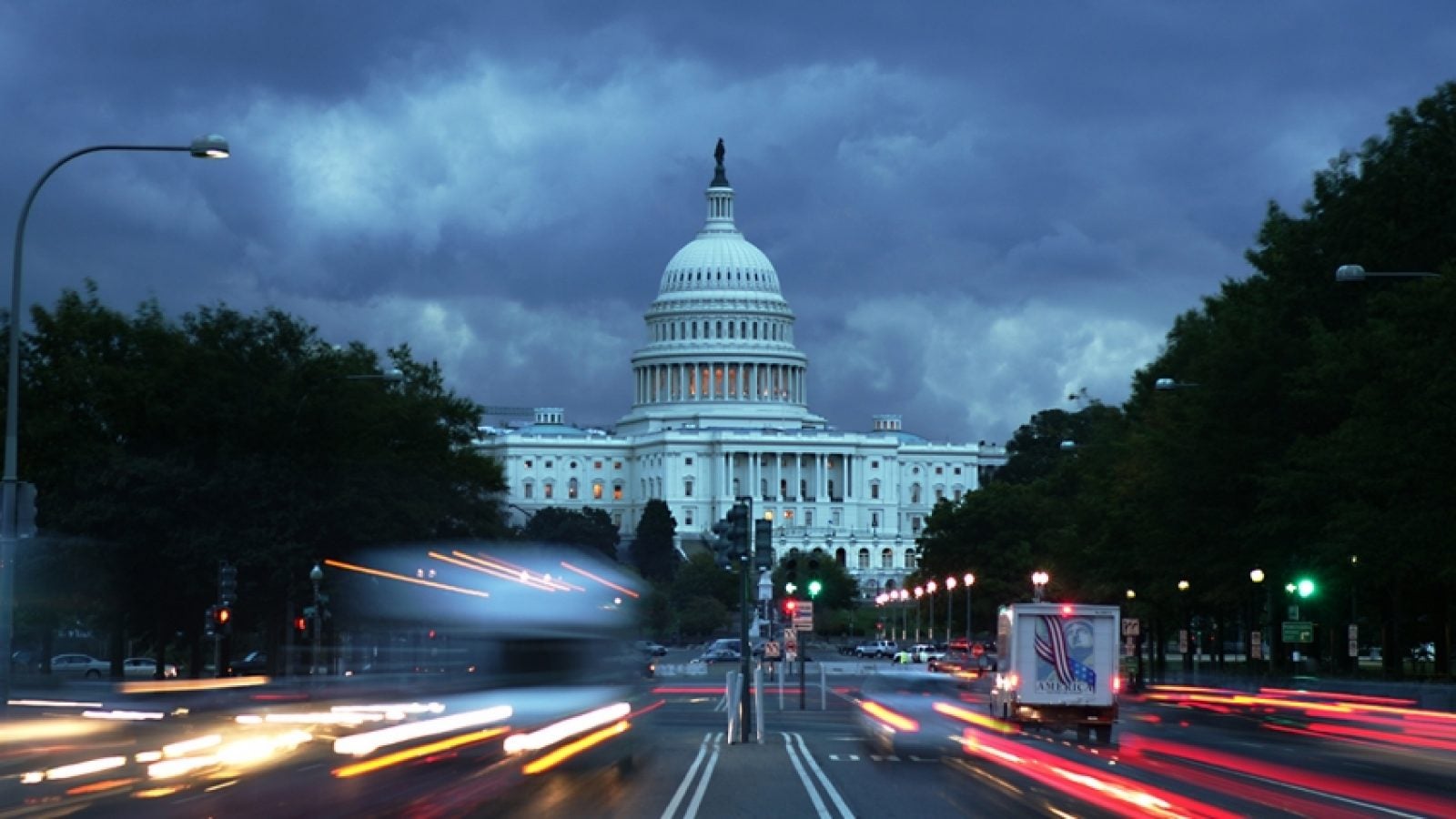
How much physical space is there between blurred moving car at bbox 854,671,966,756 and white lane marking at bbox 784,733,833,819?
170 cm

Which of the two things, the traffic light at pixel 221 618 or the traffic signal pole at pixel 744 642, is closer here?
the traffic signal pole at pixel 744 642

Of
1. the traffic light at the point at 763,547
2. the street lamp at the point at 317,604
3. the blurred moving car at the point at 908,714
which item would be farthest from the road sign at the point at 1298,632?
the street lamp at the point at 317,604

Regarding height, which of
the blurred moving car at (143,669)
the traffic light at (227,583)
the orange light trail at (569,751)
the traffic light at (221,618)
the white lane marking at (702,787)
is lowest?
the white lane marking at (702,787)

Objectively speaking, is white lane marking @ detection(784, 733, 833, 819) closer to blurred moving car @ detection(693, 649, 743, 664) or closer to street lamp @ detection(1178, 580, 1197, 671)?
street lamp @ detection(1178, 580, 1197, 671)

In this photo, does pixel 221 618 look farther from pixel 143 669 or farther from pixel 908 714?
pixel 143 669

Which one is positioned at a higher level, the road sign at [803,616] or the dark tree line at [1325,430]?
the dark tree line at [1325,430]

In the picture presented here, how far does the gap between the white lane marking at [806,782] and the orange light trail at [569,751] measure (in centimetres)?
301

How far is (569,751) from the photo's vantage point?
1622 inches

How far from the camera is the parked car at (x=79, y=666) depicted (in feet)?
327

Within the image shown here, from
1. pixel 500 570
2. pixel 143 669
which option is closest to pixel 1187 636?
pixel 143 669

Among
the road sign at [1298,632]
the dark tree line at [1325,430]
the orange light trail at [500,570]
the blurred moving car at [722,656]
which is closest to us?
the orange light trail at [500,570]

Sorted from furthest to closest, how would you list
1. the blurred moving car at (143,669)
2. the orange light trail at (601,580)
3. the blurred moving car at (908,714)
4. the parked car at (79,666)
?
the parked car at (79,666) < the blurred moving car at (143,669) < the blurred moving car at (908,714) < the orange light trail at (601,580)

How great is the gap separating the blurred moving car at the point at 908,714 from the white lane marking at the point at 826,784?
1.48m

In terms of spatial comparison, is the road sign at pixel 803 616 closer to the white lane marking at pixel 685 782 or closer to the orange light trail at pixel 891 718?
the orange light trail at pixel 891 718
